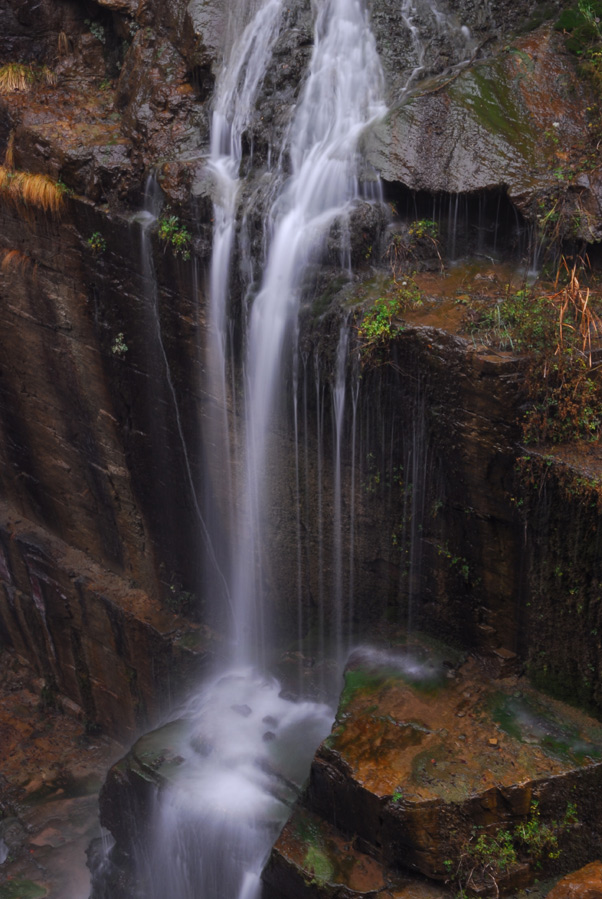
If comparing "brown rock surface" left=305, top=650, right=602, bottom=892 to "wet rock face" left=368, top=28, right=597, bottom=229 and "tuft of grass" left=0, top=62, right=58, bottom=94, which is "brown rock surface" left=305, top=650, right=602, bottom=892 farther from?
"tuft of grass" left=0, top=62, right=58, bottom=94

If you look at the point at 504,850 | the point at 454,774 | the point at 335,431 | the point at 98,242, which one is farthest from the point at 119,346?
the point at 504,850

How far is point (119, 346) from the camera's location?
843 cm

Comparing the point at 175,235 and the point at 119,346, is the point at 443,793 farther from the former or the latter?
the point at 119,346

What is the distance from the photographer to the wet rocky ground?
344 inches

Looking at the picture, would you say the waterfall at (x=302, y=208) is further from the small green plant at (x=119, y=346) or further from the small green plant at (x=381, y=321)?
the small green plant at (x=119, y=346)

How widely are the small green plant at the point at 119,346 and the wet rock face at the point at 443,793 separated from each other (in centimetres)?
421

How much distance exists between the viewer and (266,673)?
27.5 ft

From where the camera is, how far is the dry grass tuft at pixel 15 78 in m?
8.84

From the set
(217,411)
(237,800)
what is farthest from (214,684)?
(217,411)

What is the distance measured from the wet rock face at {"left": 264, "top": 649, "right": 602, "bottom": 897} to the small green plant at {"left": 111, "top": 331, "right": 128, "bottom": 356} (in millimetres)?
4210

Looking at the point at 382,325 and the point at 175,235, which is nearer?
the point at 382,325

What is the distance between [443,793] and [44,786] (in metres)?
6.06

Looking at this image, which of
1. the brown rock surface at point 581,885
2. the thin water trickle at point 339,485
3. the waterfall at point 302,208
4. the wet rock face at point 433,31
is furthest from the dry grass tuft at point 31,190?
the brown rock surface at point 581,885

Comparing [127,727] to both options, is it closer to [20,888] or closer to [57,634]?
[57,634]
